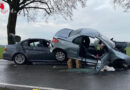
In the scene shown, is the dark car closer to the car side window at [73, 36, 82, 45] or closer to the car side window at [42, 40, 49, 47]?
the car side window at [42, 40, 49, 47]

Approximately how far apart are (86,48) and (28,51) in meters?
3.43

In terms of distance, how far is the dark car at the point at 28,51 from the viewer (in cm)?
1291

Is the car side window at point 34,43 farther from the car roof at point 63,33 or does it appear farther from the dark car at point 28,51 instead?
the car roof at point 63,33

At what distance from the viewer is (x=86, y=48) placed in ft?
37.7

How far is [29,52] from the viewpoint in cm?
1309

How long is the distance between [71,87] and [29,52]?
5.97m

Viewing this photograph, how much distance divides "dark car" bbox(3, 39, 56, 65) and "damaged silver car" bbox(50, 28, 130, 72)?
108 centimetres

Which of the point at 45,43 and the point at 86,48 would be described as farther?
the point at 45,43

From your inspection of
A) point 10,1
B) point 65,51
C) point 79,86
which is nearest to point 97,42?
point 65,51

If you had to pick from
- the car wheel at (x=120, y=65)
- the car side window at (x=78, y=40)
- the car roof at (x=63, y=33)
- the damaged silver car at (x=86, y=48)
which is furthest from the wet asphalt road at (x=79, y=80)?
the car roof at (x=63, y=33)

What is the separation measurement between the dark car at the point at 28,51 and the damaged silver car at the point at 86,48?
1.08 meters

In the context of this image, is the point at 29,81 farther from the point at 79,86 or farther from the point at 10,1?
the point at 10,1

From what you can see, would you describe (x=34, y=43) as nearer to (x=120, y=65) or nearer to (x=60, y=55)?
(x=60, y=55)

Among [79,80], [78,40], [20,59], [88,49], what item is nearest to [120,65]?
[88,49]
